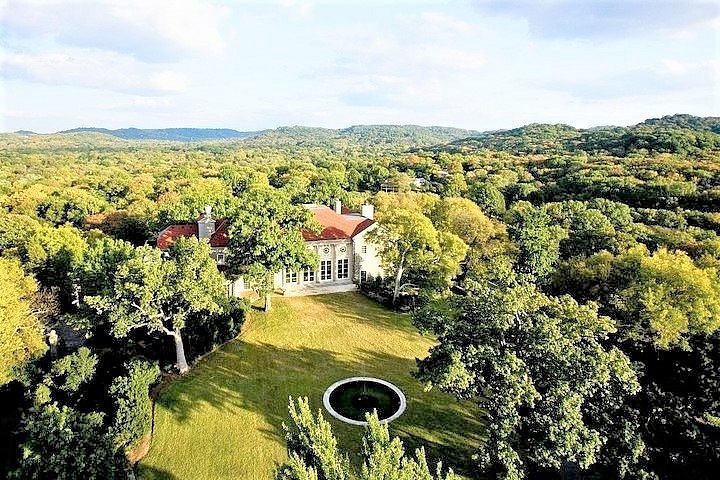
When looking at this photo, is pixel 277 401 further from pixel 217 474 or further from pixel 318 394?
pixel 217 474

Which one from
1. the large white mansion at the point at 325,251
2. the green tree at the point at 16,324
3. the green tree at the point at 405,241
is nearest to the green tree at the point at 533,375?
the green tree at the point at 405,241

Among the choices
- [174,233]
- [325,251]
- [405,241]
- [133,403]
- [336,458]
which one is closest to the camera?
[336,458]

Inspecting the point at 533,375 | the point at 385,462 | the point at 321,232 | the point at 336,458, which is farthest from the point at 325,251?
the point at 385,462

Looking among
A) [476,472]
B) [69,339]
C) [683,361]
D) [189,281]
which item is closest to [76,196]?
[69,339]

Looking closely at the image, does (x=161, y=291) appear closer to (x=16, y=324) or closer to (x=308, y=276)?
(x=16, y=324)

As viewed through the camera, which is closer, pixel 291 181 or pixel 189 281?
pixel 189 281

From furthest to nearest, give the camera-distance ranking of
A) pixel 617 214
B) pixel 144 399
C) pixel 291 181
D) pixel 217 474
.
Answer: pixel 291 181 → pixel 617 214 → pixel 144 399 → pixel 217 474

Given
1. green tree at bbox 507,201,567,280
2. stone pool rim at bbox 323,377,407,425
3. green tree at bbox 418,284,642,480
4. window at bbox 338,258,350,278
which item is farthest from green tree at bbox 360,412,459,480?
green tree at bbox 507,201,567,280

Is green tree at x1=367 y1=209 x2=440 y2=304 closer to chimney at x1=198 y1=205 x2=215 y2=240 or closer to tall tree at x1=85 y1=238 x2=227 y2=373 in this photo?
chimney at x1=198 y1=205 x2=215 y2=240
